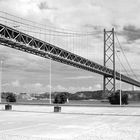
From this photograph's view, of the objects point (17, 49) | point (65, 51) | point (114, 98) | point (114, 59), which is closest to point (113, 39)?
point (114, 59)

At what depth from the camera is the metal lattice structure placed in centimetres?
4364

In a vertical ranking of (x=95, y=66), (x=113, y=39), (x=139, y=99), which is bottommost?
(x=139, y=99)

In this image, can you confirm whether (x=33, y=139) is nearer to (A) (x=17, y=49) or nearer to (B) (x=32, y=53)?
(A) (x=17, y=49)

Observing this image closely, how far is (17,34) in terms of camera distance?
149 feet

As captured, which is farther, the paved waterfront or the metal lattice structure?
the metal lattice structure

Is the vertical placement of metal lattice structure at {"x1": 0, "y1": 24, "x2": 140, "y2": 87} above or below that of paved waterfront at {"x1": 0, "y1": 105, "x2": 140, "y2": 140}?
above

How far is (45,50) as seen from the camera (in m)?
54.5

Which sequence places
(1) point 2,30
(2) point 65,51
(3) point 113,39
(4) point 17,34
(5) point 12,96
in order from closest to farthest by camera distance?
(1) point 2,30 → (4) point 17,34 → (2) point 65,51 → (5) point 12,96 → (3) point 113,39

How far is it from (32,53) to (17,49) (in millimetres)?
4152

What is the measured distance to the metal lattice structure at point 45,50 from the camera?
43.6 metres

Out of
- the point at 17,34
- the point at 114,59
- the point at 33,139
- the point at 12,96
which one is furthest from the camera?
the point at 114,59

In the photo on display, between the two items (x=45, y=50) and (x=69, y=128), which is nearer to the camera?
(x=69, y=128)

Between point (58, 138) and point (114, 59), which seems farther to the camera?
point (114, 59)

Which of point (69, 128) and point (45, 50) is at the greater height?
point (45, 50)
